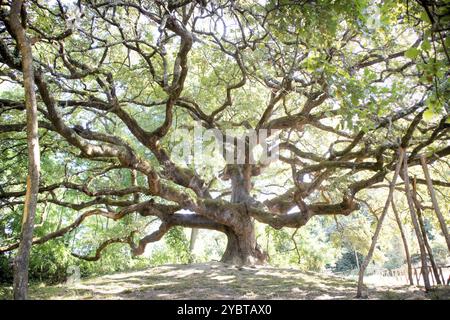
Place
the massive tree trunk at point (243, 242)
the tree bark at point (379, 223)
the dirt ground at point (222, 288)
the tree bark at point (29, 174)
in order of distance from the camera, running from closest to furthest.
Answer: the tree bark at point (29, 174) → the tree bark at point (379, 223) → the dirt ground at point (222, 288) → the massive tree trunk at point (243, 242)

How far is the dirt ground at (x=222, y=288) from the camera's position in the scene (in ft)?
17.8

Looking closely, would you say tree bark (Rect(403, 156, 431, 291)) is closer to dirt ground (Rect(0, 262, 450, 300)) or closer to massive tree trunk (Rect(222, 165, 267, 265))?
dirt ground (Rect(0, 262, 450, 300))

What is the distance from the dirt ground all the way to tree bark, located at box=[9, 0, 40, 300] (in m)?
2.61

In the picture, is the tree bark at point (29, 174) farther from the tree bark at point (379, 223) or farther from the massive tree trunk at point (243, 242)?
the massive tree trunk at point (243, 242)

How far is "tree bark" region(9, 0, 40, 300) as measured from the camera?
3.06 m

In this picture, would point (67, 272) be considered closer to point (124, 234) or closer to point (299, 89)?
point (124, 234)

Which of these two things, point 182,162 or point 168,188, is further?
point 182,162

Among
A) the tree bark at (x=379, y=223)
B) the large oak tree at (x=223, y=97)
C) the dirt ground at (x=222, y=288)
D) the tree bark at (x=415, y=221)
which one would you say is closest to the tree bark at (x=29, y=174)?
the large oak tree at (x=223, y=97)

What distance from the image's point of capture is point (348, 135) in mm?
9062

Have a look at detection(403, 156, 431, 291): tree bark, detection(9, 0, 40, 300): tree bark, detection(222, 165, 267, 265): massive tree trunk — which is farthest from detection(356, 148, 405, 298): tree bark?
detection(9, 0, 40, 300): tree bark

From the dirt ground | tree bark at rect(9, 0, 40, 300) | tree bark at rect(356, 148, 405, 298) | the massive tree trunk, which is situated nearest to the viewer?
tree bark at rect(9, 0, 40, 300)

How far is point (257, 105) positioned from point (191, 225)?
13.3ft

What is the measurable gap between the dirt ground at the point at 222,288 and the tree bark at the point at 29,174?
2.61 meters
